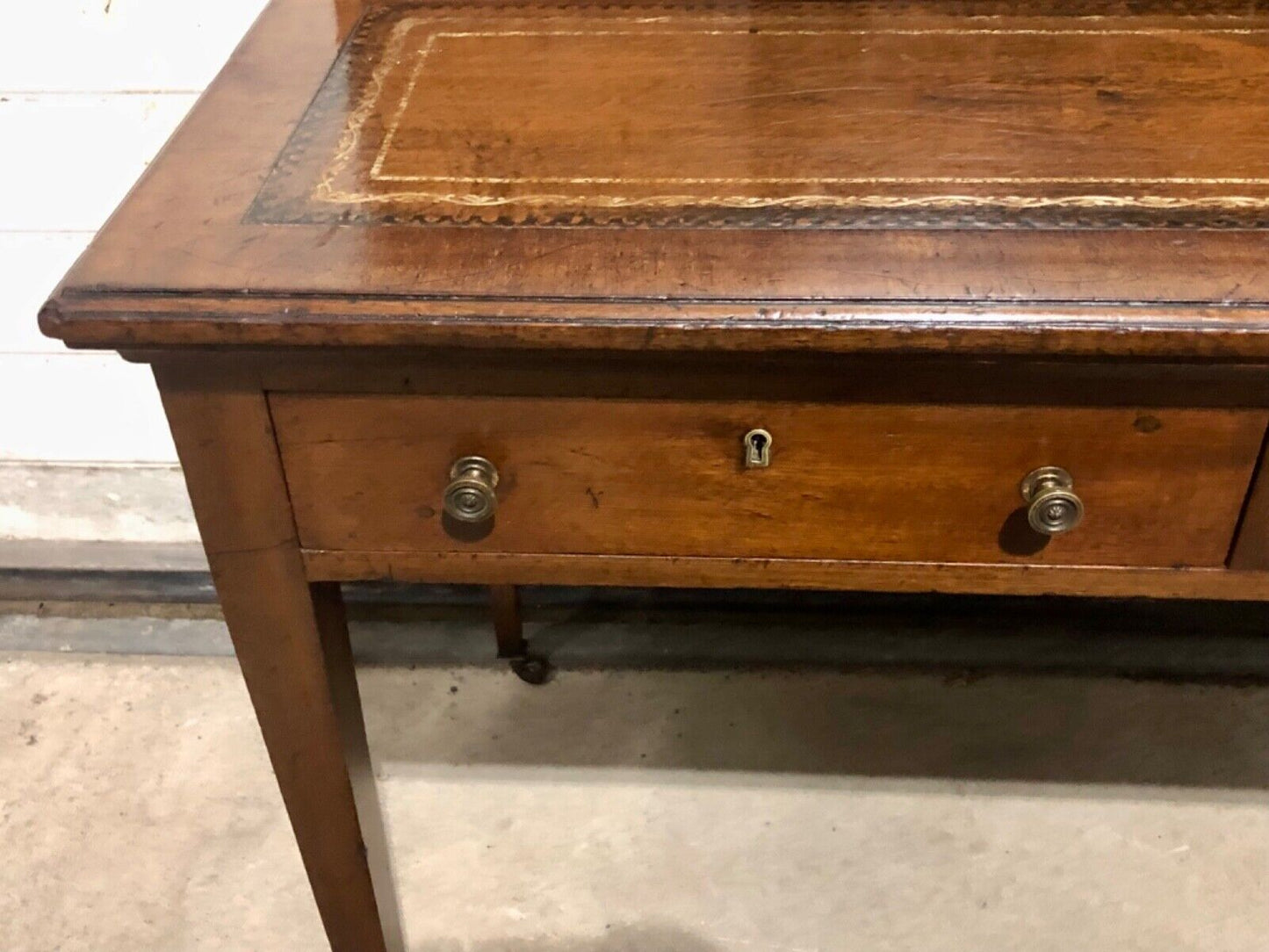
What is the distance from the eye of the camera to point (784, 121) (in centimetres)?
73

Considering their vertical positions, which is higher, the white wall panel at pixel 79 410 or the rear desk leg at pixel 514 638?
the white wall panel at pixel 79 410

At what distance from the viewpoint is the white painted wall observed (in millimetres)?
1104

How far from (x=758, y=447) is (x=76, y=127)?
88cm

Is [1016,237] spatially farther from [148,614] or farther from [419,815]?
[148,614]

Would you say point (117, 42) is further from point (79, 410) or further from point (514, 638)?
point (514, 638)

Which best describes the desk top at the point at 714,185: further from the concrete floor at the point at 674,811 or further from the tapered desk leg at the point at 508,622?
the concrete floor at the point at 674,811

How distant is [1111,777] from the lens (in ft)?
4.09

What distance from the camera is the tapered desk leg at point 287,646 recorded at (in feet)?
2.12

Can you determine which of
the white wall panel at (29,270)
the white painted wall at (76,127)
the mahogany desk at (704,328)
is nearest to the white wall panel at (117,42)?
the white painted wall at (76,127)

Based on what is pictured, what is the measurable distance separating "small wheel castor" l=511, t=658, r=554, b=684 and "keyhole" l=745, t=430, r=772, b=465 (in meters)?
0.77

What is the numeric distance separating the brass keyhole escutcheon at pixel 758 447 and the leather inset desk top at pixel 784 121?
0.11 m

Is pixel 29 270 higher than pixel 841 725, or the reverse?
pixel 29 270

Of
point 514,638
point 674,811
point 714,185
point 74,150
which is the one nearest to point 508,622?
point 514,638

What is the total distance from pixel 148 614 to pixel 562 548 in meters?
0.98
